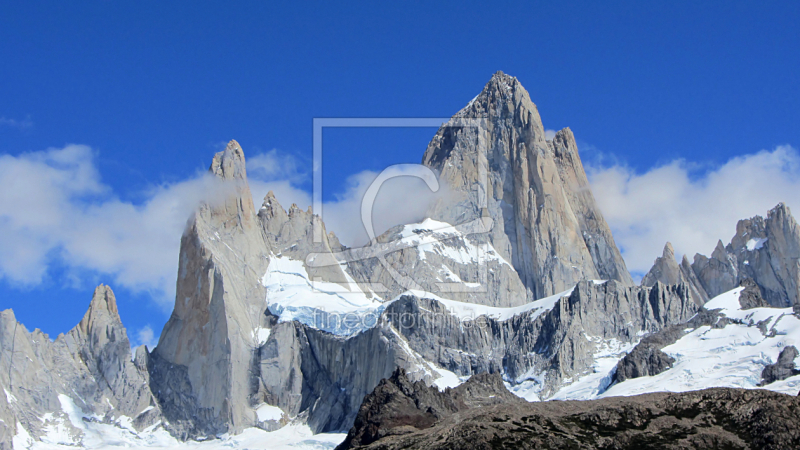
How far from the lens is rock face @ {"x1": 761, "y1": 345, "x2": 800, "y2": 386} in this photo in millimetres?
140000

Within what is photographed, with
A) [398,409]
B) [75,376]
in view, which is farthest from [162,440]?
[398,409]

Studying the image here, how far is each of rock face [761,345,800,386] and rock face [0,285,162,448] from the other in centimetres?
10274

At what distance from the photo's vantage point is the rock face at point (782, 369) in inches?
5512

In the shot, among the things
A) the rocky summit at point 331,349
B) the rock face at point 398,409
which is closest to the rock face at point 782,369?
the rocky summit at point 331,349

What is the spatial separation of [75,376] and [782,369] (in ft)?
393

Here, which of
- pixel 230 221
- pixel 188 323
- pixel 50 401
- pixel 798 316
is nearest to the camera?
pixel 798 316

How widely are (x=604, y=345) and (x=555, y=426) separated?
105 m

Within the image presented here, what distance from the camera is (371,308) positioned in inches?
7539

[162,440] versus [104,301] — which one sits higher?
[104,301]

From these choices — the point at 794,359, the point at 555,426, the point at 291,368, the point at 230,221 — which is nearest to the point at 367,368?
the point at 291,368

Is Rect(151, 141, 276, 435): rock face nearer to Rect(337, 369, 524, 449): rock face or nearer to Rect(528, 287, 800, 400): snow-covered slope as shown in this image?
Rect(528, 287, 800, 400): snow-covered slope

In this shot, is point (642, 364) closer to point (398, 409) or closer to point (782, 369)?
point (782, 369)

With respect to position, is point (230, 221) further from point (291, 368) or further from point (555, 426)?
point (555, 426)

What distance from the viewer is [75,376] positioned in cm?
17788
